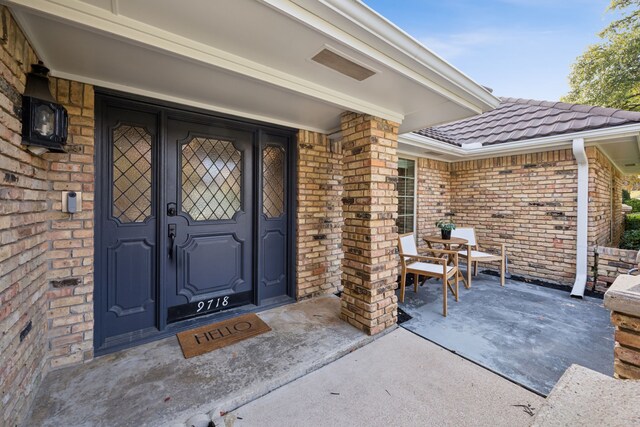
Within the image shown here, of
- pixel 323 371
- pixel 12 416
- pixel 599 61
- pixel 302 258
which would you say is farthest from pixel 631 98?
pixel 12 416

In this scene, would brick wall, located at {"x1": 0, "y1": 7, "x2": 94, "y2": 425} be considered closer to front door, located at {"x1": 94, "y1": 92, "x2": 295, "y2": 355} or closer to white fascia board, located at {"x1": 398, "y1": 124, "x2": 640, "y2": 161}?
front door, located at {"x1": 94, "y1": 92, "x2": 295, "y2": 355}

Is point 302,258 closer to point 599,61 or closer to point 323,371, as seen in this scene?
point 323,371

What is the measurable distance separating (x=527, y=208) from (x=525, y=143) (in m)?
1.25

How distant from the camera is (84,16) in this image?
1.34m

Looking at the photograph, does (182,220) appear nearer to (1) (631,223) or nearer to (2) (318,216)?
(2) (318,216)

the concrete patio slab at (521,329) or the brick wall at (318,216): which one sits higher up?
the brick wall at (318,216)

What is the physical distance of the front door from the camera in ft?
7.73

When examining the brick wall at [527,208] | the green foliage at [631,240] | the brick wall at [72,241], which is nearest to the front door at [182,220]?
the brick wall at [72,241]

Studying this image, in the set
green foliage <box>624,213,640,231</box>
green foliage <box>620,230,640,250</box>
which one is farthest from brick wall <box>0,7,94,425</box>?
green foliage <box>624,213,640,231</box>

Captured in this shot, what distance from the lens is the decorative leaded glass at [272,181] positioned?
3.26 metres

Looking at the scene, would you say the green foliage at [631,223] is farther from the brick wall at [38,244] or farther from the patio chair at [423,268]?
the brick wall at [38,244]

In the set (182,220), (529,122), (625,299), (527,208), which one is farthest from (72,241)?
(529,122)

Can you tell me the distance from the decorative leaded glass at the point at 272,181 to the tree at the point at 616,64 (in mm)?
10516

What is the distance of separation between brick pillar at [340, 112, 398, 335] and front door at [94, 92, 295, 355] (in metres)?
0.90
